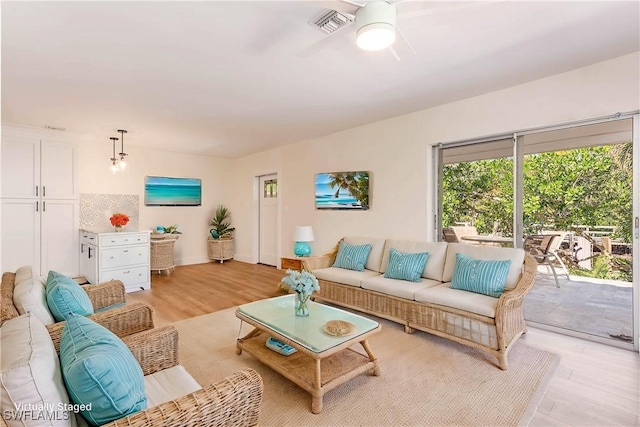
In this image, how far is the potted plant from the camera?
268 inches

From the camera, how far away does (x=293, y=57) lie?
2531 millimetres

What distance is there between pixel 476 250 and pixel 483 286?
1.61 feet

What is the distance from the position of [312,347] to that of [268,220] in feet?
16.2

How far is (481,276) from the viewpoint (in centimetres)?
281

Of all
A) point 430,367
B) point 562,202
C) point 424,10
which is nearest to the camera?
point 424,10

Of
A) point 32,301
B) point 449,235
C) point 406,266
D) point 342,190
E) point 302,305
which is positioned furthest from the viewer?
point 342,190

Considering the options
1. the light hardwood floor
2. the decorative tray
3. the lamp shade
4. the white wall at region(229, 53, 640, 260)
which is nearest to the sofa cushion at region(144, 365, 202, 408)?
the decorative tray

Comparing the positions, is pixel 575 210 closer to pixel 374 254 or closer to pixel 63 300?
pixel 374 254

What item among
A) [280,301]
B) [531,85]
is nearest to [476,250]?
[531,85]

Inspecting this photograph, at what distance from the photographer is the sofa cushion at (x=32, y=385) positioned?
2.86ft

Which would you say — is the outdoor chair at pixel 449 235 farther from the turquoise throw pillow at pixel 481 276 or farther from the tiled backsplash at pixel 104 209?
the tiled backsplash at pixel 104 209

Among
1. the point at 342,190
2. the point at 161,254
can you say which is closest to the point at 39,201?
the point at 161,254

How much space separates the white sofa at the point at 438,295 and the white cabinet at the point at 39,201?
3.93m

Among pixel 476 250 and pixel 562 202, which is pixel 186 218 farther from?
pixel 562 202
